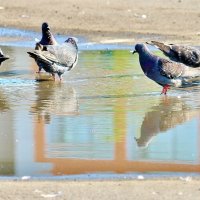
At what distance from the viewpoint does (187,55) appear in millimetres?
12820

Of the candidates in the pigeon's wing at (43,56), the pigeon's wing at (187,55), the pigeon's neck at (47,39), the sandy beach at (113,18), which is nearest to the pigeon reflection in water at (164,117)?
the pigeon's wing at (187,55)

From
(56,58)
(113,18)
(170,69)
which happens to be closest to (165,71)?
(170,69)

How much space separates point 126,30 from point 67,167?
1079 cm

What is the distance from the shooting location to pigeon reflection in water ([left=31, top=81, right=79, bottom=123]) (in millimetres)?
9906

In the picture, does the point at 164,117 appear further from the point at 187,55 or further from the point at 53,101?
the point at 187,55

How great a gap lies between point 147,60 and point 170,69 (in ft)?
1.13

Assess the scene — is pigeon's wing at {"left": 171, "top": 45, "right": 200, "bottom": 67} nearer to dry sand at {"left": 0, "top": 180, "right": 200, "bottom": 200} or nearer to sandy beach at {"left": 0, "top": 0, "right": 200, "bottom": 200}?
sandy beach at {"left": 0, "top": 0, "right": 200, "bottom": 200}

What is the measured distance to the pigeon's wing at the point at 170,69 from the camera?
1134cm

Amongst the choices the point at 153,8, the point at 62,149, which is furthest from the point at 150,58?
the point at 153,8

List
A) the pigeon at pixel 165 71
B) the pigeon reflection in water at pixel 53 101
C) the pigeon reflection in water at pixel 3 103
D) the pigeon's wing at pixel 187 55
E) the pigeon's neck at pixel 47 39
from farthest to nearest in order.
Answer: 1. the pigeon's neck at pixel 47 39
2. the pigeon's wing at pixel 187 55
3. the pigeon at pixel 165 71
4. the pigeon reflection in water at pixel 3 103
5. the pigeon reflection in water at pixel 53 101

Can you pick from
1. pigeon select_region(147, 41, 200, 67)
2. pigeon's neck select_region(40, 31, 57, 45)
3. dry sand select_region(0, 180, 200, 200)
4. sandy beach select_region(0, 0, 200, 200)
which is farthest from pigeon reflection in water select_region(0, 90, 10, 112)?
sandy beach select_region(0, 0, 200, 200)

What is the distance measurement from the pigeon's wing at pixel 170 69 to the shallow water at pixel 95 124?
235mm

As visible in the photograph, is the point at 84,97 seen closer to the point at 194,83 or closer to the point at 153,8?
the point at 194,83

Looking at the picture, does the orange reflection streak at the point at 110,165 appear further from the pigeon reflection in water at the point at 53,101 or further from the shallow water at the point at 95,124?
the pigeon reflection in water at the point at 53,101
